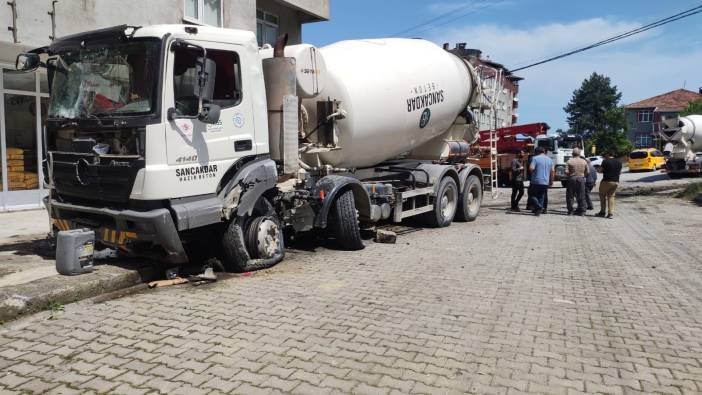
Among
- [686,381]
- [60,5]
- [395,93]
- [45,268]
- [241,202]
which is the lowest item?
[686,381]

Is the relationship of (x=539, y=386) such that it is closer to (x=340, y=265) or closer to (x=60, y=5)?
(x=340, y=265)

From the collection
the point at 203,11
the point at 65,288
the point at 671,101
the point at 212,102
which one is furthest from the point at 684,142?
the point at 671,101

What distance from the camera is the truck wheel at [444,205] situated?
10.9 meters

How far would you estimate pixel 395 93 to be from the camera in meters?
9.05

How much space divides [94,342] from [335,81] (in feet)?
16.8

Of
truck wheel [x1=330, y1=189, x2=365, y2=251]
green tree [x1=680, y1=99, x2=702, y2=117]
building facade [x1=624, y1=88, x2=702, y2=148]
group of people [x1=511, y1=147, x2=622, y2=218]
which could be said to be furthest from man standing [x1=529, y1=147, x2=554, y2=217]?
building facade [x1=624, y1=88, x2=702, y2=148]

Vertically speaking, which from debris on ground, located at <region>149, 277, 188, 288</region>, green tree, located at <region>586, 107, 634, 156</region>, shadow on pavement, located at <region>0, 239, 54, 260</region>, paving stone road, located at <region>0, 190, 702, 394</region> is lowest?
paving stone road, located at <region>0, 190, 702, 394</region>

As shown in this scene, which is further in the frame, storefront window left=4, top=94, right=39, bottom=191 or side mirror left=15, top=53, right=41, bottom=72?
storefront window left=4, top=94, right=39, bottom=191

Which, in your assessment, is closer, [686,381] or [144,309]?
[686,381]

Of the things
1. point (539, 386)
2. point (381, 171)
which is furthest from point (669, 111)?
point (539, 386)

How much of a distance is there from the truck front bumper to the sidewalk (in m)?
0.30

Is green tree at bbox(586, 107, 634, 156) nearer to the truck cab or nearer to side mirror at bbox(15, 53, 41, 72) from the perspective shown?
the truck cab

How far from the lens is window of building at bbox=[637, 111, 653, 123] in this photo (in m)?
87.7

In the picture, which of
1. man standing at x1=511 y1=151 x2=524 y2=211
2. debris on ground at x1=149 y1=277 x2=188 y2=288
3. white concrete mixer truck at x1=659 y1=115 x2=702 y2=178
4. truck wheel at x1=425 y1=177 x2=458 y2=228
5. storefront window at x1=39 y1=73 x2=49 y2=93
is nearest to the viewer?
debris on ground at x1=149 y1=277 x2=188 y2=288
